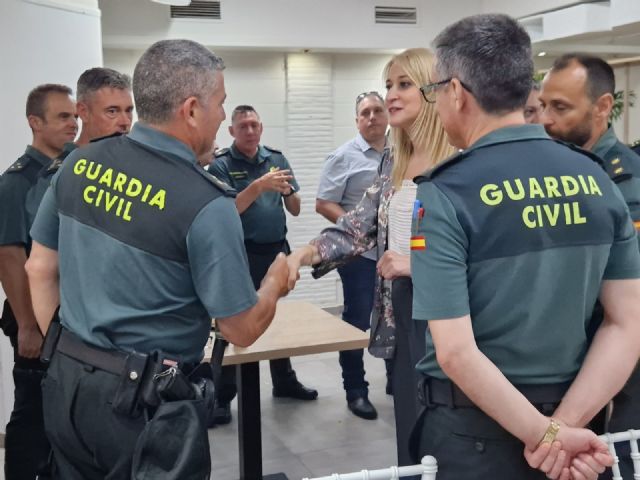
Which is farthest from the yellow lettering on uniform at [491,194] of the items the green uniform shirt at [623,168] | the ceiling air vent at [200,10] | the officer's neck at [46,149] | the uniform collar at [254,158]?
the ceiling air vent at [200,10]

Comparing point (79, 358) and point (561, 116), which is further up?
point (561, 116)

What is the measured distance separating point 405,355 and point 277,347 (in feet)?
2.01

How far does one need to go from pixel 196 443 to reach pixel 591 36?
6059 millimetres

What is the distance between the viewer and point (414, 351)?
1977 millimetres

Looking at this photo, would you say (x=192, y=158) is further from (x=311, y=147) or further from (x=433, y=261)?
(x=311, y=147)

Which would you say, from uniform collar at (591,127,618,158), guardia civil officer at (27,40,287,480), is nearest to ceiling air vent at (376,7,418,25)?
uniform collar at (591,127,618,158)

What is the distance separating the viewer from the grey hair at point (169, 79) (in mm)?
1584

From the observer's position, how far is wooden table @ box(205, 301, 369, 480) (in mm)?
2461

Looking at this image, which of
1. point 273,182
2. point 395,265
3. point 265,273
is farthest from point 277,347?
point 265,273

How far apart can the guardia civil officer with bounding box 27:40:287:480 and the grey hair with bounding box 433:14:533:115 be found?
0.61 m

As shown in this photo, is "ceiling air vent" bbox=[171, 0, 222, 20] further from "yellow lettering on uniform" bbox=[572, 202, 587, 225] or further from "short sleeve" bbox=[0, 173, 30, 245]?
"yellow lettering on uniform" bbox=[572, 202, 587, 225]

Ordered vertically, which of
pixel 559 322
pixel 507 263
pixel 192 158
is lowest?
pixel 559 322

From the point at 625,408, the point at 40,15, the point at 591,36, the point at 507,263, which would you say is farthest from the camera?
the point at 591,36

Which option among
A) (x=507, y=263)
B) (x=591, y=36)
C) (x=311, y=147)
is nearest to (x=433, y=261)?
(x=507, y=263)
